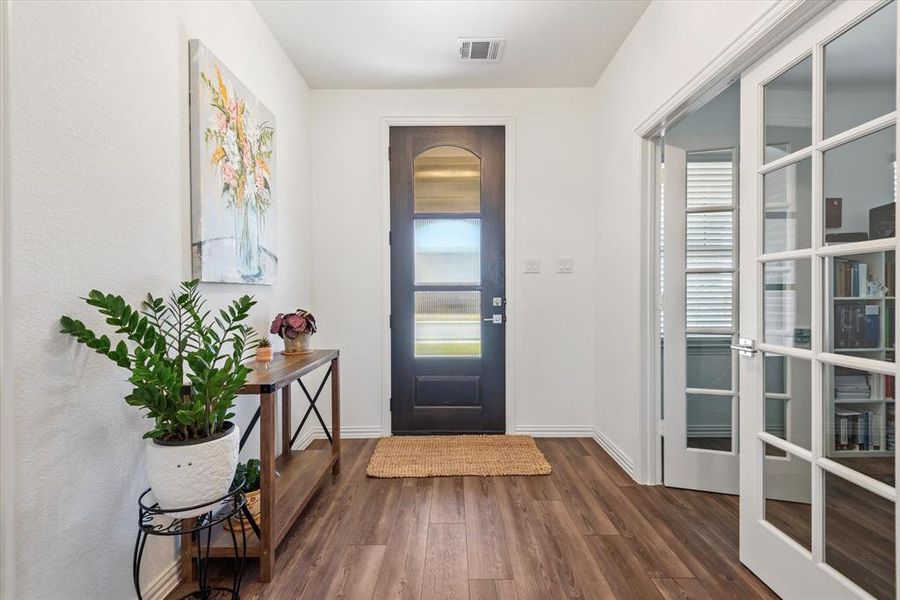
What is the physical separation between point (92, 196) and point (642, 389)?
261 centimetres

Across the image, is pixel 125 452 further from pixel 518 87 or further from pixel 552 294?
pixel 518 87

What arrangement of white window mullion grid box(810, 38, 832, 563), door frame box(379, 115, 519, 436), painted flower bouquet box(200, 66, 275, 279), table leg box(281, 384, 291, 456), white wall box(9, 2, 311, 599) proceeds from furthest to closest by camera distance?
door frame box(379, 115, 519, 436) → table leg box(281, 384, 291, 456) → painted flower bouquet box(200, 66, 275, 279) → white window mullion grid box(810, 38, 832, 563) → white wall box(9, 2, 311, 599)

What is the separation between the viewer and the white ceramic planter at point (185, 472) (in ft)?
4.07

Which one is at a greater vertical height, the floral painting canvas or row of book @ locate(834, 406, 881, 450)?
the floral painting canvas

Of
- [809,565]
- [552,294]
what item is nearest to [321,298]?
[552,294]

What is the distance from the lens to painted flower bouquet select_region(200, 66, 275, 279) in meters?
1.93

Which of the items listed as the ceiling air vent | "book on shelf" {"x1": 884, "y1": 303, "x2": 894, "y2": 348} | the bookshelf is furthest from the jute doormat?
the ceiling air vent

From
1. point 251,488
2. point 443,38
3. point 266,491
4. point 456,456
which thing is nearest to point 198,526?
point 266,491

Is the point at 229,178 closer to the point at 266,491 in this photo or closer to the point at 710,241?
the point at 266,491

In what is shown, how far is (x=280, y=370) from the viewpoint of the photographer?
199 cm

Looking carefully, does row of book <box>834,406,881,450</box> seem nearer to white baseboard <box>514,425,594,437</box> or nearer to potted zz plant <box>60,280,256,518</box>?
potted zz plant <box>60,280,256,518</box>

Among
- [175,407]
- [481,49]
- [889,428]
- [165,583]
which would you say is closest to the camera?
[889,428]

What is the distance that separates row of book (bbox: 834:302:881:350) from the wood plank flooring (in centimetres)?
100

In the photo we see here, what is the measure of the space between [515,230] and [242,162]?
1913mm
